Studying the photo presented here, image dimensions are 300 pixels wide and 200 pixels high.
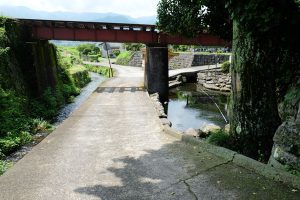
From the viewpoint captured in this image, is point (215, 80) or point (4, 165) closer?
point (4, 165)

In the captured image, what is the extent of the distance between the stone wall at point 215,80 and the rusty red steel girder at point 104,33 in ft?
26.5

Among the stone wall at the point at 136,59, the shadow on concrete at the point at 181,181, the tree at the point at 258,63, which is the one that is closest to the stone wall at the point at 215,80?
the stone wall at the point at 136,59

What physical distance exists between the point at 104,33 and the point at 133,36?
2.26m

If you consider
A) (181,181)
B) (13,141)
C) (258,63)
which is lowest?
(13,141)

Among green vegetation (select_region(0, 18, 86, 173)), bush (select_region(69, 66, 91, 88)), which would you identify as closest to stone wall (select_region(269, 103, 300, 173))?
green vegetation (select_region(0, 18, 86, 173))

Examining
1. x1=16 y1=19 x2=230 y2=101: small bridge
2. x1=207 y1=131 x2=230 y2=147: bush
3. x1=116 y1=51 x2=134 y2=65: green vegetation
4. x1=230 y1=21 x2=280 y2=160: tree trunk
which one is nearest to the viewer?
x1=230 y1=21 x2=280 y2=160: tree trunk

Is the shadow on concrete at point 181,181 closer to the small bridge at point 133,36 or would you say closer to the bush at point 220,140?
the bush at point 220,140

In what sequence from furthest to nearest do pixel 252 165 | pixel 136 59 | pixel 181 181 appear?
pixel 136 59 < pixel 252 165 < pixel 181 181

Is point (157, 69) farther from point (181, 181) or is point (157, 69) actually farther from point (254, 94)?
point (181, 181)

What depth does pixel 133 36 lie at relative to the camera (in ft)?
83.5

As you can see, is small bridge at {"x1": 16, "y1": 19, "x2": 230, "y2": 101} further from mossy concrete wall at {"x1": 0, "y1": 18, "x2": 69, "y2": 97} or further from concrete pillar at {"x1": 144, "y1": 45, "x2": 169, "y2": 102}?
mossy concrete wall at {"x1": 0, "y1": 18, "x2": 69, "y2": 97}

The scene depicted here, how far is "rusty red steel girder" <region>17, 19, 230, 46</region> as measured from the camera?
78.9ft

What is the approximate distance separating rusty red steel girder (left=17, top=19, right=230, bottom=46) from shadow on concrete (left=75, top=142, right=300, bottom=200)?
1763cm

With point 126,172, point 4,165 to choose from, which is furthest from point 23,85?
point 126,172
